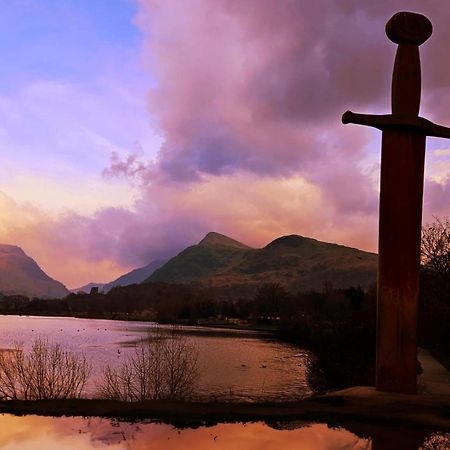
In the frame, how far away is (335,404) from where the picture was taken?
931cm

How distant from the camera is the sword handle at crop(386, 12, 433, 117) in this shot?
995 cm

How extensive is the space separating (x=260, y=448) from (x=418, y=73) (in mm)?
7104

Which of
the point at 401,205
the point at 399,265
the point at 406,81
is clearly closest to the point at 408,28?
the point at 406,81

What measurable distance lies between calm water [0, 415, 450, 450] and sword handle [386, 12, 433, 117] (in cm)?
555

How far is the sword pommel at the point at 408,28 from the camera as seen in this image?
9.94 m

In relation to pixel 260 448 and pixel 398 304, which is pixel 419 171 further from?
pixel 260 448

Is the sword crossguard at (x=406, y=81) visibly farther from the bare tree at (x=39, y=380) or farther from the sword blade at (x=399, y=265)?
the bare tree at (x=39, y=380)

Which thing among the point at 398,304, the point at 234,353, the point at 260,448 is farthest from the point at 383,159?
the point at 234,353

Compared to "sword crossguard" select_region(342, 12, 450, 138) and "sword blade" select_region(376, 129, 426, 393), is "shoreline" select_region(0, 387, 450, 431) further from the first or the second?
"sword crossguard" select_region(342, 12, 450, 138)

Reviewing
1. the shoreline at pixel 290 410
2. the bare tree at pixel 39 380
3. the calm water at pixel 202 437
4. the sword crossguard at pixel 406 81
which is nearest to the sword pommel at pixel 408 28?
the sword crossguard at pixel 406 81

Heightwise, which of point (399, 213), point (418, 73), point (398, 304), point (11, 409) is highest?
point (418, 73)

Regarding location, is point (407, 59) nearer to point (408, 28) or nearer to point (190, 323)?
point (408, 28)

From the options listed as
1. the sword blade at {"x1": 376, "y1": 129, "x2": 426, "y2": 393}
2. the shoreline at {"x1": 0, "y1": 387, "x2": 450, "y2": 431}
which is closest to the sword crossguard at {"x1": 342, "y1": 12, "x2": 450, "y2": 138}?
the sword blade at {"x1": 376, "y1": 129, "x2": 426, "y2": 393}

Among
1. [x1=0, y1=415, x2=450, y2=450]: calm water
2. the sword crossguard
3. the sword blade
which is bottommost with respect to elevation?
[x1=0, y1=415, x2=450, y2=450]: calm water
